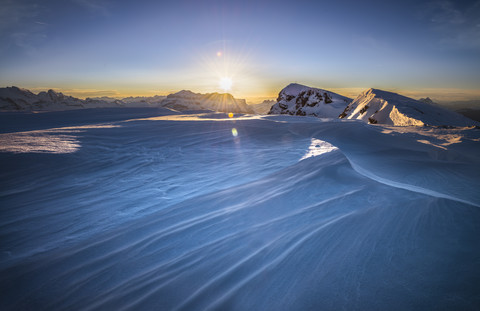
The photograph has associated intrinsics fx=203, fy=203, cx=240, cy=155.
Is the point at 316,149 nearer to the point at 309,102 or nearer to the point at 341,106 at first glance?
the point at 341,106

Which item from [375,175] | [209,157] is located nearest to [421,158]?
Answer: [375,175]

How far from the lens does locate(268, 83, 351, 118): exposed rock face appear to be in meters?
82.4

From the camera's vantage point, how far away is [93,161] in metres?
3.49

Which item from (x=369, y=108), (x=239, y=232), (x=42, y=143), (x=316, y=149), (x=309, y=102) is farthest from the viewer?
(x=309, y=102)

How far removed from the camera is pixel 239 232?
1825mm

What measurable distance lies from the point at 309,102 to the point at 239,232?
10198 centimetres

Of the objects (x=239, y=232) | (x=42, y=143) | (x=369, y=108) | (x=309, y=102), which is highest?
(x=309, y=102)

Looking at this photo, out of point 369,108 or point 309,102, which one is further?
point 309,102

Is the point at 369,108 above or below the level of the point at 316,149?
above

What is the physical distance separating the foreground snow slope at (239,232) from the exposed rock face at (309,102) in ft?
268

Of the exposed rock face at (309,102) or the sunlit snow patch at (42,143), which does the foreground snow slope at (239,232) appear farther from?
the exposed rock face at (309,102)

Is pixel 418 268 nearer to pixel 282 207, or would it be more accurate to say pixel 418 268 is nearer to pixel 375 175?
pixel 282 207

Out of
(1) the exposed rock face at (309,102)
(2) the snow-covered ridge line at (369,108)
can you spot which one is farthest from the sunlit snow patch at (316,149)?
(1) the exposed rock face at (309,102)

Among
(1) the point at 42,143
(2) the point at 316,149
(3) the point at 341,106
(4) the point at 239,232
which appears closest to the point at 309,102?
(3) the point at 341,106
